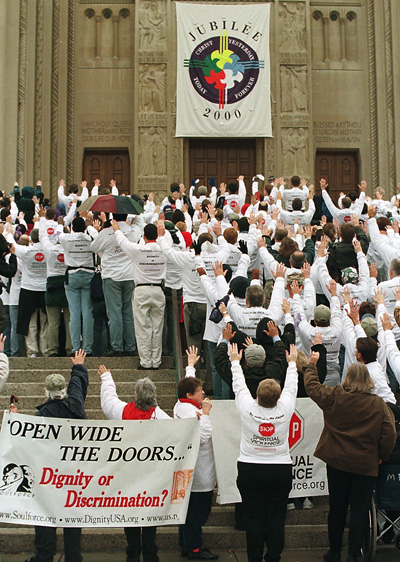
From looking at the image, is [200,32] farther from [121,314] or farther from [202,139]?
[121,314]

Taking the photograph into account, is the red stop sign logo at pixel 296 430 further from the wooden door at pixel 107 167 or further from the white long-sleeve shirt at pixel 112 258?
the wooden door at pixel 107 167

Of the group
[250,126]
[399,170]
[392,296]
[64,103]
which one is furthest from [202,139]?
[392,296]

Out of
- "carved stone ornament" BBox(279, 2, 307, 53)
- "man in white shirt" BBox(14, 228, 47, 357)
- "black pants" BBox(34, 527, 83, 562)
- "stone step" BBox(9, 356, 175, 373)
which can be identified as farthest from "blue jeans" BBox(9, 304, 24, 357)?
"carved stone ornament" BBox(279, 2, 307, 53)

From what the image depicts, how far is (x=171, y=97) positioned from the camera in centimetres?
2380

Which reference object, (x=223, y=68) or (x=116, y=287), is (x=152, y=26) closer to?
(x=223, y=68)

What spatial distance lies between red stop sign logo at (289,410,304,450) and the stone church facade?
16134 millimetres

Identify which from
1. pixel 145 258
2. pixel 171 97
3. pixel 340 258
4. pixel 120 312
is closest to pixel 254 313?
pixel 145 258

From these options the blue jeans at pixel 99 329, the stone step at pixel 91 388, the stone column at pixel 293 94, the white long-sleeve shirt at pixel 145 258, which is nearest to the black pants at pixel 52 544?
the stone step at pixel 91 388

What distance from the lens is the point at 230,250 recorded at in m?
11.1

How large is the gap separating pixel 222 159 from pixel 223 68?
2.90 meters

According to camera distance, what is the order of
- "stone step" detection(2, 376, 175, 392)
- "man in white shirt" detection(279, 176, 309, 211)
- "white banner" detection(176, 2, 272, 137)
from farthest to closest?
"white banner" detection(176, 2, 272, 137) < "man in white shirt" detection(279, 176, 309, 211) < "stone step" detection(2, 376, 175, 392)

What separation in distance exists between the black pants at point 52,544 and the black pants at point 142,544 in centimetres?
43

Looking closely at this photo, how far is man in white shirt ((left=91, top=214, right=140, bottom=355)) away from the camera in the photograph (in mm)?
11164

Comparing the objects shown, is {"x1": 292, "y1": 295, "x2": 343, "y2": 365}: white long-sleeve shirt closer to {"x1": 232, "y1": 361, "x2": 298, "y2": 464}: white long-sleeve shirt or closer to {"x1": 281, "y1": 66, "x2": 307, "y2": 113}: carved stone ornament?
{"x1": 232, "y1": 361, "x2": 298, "y2": 464}: white long-sleeve shirt
